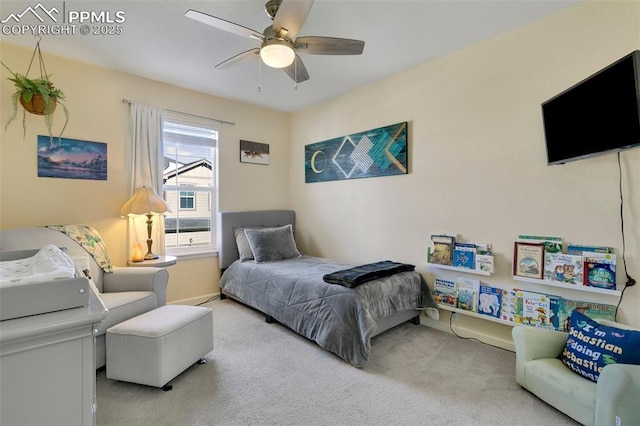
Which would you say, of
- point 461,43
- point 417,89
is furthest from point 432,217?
point 461,43

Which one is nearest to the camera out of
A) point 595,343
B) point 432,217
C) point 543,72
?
point 595,343

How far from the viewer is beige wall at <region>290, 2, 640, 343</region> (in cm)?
205

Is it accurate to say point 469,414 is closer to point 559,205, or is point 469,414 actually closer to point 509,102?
point 559,205

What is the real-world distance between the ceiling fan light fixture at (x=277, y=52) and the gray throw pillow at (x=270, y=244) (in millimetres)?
2221

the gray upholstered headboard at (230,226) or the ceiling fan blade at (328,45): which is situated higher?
the ceiling fan blade at (328,45)

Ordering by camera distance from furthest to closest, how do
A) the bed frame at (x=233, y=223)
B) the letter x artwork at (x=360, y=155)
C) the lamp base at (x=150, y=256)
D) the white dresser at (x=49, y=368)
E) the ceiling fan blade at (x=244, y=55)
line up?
1. the bed frame at (x=233, y=223)
2. the letter x artwork at (x=360, y=155)
3. the lamp base at (x=150, y=256)
4. the ceiling fan blade at (x=244, y=55)
5. the white dresser at (x=49, y=368)

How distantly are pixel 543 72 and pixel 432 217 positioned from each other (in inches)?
57.8

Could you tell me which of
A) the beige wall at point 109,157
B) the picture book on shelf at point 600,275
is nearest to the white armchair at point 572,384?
the picture book on shelf at point 600,275

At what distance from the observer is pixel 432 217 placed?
9.81 ft

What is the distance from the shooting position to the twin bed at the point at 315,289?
232cm

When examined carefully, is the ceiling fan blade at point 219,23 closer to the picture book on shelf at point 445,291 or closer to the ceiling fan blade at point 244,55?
the ceiling fan blade at point 244,55

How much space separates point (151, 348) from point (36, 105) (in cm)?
220

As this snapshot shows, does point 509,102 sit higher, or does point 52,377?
point 509,102

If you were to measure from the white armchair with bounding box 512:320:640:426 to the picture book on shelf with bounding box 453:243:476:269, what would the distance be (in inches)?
29.4
